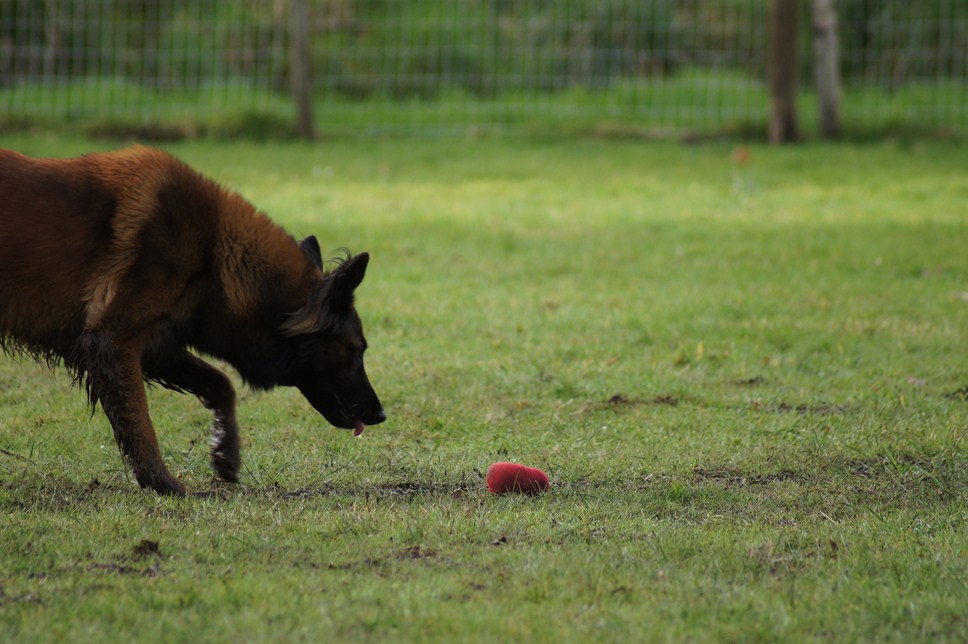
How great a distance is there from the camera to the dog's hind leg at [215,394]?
Answer: 477cm

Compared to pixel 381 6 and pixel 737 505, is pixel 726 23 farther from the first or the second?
pixel 737 505

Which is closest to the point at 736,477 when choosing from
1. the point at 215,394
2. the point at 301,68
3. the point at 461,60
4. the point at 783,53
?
the point at 215,394

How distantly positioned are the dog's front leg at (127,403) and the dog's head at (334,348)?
56 cm

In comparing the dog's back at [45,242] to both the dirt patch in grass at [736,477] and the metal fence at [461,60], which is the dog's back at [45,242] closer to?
the dirt patch in grass at [736,477]

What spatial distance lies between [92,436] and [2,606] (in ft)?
6.93

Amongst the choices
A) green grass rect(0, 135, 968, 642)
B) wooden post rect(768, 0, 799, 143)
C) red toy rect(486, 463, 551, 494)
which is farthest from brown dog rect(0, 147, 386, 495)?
wooden post rect(768, 0, 799, 143)

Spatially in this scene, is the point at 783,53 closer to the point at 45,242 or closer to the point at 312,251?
the point at 312,251

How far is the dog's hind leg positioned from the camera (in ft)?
15.7

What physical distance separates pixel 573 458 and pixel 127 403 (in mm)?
1801

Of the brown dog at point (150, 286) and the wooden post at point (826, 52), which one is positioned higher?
the wooden post at point (826, 52)

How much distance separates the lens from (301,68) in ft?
45.6

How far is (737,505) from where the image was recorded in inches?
177

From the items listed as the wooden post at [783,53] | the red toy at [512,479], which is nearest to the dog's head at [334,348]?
the red toy at [512,479]

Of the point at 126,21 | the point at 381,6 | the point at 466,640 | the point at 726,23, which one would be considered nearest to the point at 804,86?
the point at 726,23
